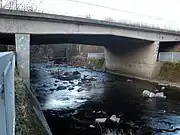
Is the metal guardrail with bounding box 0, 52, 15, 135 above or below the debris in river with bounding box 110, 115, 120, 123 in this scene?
above

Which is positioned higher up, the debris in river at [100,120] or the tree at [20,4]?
the tree at [20,4]

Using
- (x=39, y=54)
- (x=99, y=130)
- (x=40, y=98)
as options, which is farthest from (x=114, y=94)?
(x=39, y=54)

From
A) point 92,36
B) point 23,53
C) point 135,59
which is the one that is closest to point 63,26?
point 23,53

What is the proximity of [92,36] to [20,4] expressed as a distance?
10372mm

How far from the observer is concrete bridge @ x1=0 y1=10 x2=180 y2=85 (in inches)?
758

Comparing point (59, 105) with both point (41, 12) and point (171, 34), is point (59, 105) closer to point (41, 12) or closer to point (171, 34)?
point (41, 12)

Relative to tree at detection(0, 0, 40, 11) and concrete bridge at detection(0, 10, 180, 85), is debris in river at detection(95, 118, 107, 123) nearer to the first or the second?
concrete bridge at detection(0, 10, 180, 85)

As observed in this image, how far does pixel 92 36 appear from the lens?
28859 mm

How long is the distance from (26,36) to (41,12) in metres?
2.33

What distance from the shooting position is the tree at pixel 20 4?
19.4m

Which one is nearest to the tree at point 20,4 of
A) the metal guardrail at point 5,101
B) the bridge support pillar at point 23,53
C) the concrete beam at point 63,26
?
the concrete beam at point 63,26

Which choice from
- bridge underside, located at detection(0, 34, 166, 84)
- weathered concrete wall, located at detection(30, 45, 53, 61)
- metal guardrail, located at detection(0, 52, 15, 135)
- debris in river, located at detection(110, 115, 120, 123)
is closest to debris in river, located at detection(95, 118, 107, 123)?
debris in river, located at detection(110, 115, 120, 123)

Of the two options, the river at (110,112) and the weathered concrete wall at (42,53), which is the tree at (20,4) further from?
the weathered concrete wall at (42,53)

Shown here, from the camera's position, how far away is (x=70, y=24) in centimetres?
2325
